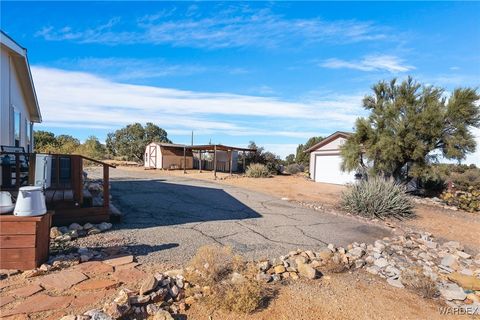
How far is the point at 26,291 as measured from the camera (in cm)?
301

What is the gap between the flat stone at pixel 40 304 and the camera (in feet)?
8.79

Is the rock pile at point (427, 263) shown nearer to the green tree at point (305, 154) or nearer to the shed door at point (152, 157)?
the shed door at point (152, 157)

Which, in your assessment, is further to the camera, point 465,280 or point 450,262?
point 450,262

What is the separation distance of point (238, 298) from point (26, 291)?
2.20 meters

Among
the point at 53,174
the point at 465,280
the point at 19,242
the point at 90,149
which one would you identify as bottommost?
the point at 465,280

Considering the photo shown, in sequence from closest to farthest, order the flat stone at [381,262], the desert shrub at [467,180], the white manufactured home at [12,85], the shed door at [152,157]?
the flat stone at [381,262] → the white manufactured home at [12,85] → the desert shrub at [467,180] → the shed door at [152,157]

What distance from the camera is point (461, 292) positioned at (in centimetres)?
399

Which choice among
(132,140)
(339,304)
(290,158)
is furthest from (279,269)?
(132,140)

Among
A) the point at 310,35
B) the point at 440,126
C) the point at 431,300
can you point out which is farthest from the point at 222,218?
the point at 440,126

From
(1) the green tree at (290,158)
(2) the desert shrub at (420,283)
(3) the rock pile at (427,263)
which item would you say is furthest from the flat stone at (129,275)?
(1) the green tree at (290,158)

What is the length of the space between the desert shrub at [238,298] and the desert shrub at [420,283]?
225cm

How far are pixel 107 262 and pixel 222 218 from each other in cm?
350

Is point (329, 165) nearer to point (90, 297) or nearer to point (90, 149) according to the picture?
point (90, 297)

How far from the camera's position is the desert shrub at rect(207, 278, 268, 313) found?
3.04m
